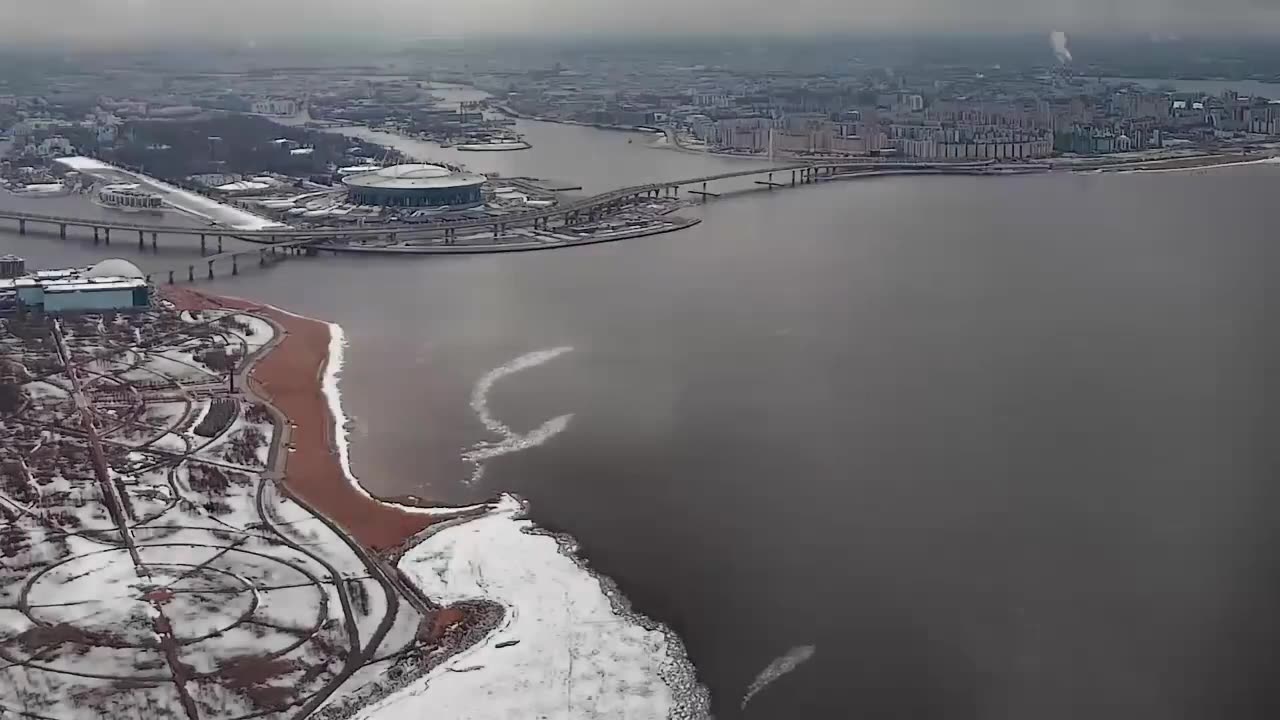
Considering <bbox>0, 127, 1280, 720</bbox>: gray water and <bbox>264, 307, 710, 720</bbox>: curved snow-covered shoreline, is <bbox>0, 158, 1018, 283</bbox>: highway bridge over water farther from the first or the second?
<bbox>264, 307, 710, 720</bbox>: curved snow-covered shoreline

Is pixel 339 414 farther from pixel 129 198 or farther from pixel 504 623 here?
pixel 129 198

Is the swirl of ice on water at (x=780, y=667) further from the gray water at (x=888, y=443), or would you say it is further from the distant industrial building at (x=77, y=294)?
the distant industrial building at (x=77, y=294)

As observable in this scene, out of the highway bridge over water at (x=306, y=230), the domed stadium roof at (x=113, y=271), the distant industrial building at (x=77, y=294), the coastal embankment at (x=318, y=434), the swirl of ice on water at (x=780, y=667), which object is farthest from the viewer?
the highway bridge over water at (x=306, y=230)

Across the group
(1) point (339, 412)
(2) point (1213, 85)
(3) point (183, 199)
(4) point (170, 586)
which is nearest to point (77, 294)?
(1) point (339, 412)

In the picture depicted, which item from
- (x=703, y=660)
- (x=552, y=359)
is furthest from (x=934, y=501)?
(x=552, y=359)

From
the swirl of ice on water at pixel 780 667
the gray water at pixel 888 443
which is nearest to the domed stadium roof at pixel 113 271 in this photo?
the gray water at pixel 888 443

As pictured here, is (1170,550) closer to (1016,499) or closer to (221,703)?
(1016,499)

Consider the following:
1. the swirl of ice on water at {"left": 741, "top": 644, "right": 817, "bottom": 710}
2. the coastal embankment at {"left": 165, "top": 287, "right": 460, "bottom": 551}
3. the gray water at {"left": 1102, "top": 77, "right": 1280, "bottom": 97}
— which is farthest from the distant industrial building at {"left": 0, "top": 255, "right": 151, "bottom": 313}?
the gray water at {"left": 1102, "top": 77, "right": 1280, "bottom": 97}
